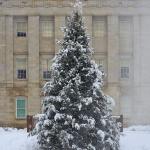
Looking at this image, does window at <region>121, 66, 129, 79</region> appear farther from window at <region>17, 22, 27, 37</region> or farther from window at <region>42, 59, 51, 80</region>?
window at <region>17, 22, 27, 37</region>

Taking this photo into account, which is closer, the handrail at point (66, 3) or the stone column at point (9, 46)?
the handrail at point (66, 3)

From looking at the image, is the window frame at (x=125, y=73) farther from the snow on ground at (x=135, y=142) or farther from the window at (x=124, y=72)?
the snow on ground at (x=135, y=142)

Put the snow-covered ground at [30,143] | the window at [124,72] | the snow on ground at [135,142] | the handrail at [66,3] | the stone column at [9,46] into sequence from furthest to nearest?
the window at [124,72]
the stone column at [9,46]
the handrail at [66,3]
the snow on ground at [135,142]
the snow-covered ground at [30,143]

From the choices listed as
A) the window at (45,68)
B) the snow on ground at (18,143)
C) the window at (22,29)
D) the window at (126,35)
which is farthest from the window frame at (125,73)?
the snow on ground at (18,143)

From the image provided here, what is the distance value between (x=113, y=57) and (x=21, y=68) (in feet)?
24.7

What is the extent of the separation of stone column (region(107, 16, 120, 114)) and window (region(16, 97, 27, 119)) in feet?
22.8

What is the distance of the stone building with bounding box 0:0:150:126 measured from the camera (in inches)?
2031

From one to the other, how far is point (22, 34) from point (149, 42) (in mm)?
10347

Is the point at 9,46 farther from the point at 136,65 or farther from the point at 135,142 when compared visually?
the point at 135,142

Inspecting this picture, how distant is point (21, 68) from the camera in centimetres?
5216

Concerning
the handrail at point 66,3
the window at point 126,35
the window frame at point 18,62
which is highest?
the handrail at point 66,3

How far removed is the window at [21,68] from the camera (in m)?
52.1

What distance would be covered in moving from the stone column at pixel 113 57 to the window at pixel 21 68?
6830mm

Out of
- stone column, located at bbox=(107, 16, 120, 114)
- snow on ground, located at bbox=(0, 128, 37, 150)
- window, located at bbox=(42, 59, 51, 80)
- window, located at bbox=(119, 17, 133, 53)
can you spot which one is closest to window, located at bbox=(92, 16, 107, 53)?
stone column, located at bbox=(107, 16, 120, 114)
